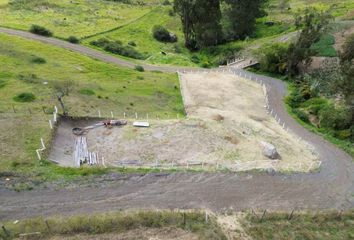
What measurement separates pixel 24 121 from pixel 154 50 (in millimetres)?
50467

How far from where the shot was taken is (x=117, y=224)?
28797mm

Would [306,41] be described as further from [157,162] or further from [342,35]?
[157,162]

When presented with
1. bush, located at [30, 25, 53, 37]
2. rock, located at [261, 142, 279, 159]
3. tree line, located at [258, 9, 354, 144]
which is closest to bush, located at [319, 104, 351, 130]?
tree line, located at [258, 9, 354, 144]

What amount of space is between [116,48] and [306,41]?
40.5 m

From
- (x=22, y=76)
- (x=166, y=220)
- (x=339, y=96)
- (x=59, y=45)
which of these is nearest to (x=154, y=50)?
(x=59, y=45)

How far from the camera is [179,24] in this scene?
10838 cm

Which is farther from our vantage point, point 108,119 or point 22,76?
point 22,76

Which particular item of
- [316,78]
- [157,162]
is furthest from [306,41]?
[157,162]

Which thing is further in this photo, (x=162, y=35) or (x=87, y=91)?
(x=162, y=35)

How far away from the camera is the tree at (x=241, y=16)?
94.1m

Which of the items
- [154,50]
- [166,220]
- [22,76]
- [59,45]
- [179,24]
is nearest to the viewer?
[166,220]

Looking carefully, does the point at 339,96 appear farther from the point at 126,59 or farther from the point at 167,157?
the point at 126,59

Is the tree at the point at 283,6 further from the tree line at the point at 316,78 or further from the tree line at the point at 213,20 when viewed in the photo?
the tree line at the point at 316,78

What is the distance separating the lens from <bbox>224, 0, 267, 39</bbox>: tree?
94.1 meters
